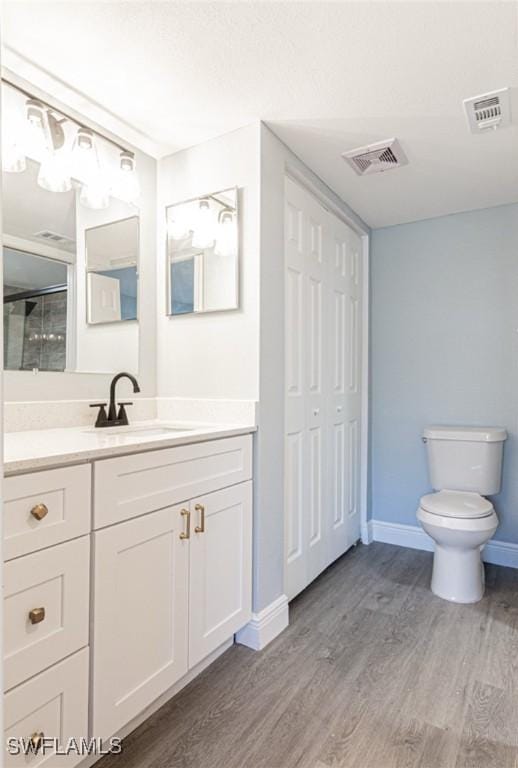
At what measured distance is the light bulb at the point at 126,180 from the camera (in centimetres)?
198

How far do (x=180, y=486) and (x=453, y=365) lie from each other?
204cm

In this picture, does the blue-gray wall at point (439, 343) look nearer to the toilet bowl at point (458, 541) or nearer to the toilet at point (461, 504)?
the toilet at point (461, 504)

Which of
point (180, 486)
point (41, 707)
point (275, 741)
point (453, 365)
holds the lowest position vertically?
point (275, 741)

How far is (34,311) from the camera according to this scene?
1.70m

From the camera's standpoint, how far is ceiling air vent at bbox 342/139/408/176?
2035mm

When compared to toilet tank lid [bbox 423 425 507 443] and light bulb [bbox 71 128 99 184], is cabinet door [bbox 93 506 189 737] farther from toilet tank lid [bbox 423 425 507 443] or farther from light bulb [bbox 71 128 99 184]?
toilet tank lid [bbox 423 425 507 443]

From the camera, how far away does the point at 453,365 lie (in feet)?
9.33

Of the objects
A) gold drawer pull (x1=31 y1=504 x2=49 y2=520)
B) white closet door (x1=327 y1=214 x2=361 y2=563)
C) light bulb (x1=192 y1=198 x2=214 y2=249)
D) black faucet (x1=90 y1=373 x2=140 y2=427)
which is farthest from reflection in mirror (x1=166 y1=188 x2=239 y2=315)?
gold drawer pull (x1=31 y1=504 x2=49 y2=520)

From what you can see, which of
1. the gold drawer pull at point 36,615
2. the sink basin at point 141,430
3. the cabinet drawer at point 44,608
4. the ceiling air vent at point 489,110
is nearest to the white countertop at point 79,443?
the sink basin at point 141,430

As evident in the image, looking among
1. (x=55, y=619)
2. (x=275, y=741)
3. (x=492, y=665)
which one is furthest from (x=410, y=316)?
(x=55, y=619)

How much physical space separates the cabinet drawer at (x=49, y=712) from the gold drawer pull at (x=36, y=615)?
0.44ft

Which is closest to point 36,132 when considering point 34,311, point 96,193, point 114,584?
point 96,193

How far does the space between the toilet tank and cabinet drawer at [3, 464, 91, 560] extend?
2.07m

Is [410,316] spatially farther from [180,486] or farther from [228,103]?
[180,486]
